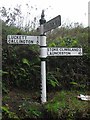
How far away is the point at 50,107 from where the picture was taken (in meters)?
6.05

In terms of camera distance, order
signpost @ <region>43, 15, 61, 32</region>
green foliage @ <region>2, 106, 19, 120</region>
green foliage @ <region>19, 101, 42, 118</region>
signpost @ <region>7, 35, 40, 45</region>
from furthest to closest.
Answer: signpost @ <region>7, 35, 40, 45</region> → signpost @ <region>43, 15, 61, 32</region> → green foliage @ <region>19, 101, 42, 118</region> → green foliage @ <region>2, 106, 19, 120</region>

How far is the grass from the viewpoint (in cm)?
600

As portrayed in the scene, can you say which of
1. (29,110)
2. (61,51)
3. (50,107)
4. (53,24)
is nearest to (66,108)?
(50,107)

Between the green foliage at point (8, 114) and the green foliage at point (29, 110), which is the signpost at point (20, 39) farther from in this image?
the green foliage at point (8, 114)

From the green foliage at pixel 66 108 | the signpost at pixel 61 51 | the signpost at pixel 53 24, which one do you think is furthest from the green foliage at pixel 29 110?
the signpost at pixel 53 24

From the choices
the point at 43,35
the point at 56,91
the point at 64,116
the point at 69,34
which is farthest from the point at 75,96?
the point at 69,34

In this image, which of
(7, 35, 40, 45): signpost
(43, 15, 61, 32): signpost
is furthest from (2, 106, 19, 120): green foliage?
(43, 15, 61, 32): signpost

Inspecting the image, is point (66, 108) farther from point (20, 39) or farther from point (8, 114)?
point (20, 39)

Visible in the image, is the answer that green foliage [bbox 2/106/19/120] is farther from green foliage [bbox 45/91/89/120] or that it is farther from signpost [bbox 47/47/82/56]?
signpost [bbox 47/47/82/56]

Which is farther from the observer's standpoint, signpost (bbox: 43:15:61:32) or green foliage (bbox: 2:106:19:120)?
signpost (bbox: 43:15:61:32)

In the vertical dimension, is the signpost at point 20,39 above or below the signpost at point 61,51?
above

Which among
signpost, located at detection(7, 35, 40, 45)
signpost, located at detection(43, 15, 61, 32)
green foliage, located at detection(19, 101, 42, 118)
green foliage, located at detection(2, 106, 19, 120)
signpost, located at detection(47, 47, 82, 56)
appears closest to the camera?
green foliage, located at detection(2, 106, 19, 120)

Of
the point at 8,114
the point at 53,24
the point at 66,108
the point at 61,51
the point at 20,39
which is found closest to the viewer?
the point at 8,114

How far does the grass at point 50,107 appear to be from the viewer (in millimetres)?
6004
